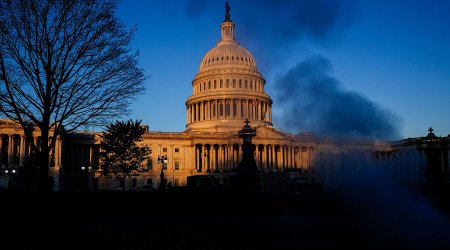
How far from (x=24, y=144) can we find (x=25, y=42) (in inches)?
2458

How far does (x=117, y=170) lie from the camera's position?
78.6m

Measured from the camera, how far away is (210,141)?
104750mm

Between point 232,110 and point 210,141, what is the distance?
57.7 ft

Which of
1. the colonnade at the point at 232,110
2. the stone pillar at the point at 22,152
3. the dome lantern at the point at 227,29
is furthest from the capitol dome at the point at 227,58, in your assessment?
the stone pillar at the point at 22,152

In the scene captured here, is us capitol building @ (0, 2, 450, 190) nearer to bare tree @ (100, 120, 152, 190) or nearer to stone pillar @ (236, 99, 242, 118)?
stone pillar @ (236, 99, 242, 118)

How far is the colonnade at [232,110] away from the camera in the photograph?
11981 cm

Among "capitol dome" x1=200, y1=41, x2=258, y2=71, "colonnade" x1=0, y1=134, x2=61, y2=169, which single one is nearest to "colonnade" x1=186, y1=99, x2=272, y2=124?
"capitol dome" x1=200, y1=41, x2=258, y2=71

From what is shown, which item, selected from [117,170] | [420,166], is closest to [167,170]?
[117,170]

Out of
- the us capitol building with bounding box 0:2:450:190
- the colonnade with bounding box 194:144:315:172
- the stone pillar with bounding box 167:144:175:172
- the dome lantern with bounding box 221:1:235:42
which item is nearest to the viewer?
the us capitol building with bounding box 0:2:450:190

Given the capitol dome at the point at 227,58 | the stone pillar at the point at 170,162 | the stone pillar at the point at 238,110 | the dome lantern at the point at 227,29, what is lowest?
the stone pillar at the point at 170,162

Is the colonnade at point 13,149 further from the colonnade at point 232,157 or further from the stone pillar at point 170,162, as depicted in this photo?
the colonnade at point 232,157

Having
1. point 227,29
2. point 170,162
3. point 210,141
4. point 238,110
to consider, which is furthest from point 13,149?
point 227,29

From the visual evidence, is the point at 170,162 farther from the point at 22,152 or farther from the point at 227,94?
the point at 22,152

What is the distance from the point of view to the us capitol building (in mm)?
88812
